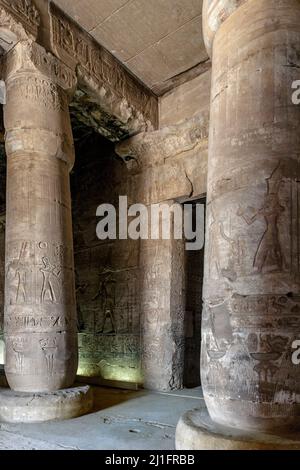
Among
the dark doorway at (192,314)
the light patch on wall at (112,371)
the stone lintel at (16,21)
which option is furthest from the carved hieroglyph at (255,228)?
the light patch on wall at (112,371)

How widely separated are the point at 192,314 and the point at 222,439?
17.3ft

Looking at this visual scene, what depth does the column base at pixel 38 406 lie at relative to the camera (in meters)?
4.30

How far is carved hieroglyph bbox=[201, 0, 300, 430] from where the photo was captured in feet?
7.97

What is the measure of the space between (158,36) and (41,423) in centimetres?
585

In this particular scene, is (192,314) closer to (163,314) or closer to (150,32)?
(163,314)

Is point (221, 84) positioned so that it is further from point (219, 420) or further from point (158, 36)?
point (158, 36)

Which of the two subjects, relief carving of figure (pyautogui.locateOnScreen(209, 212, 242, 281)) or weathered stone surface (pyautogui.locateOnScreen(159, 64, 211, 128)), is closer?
relief carving of figure (pyautogui.locateOnScreen(209, 212, 242, 281))

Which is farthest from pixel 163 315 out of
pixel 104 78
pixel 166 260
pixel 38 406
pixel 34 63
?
pixel 34 63

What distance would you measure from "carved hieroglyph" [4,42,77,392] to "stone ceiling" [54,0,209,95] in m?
1.29

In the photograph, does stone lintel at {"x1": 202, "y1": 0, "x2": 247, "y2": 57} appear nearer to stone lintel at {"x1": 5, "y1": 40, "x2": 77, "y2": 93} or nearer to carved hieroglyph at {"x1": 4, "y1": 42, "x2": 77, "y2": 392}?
carved hieroglyph at {"x1": 4, "y1": 42, "x2": 77, "y2": 392}

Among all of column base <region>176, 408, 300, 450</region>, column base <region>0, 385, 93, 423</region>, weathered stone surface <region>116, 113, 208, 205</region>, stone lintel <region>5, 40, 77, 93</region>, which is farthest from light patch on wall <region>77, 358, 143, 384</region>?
stone lintel <region>5, 40, 77, 93</region>

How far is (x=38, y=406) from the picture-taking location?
433cm

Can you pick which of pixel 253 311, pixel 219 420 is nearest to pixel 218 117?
pixel 253 311

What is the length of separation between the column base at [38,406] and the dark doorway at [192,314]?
3.19 metres
